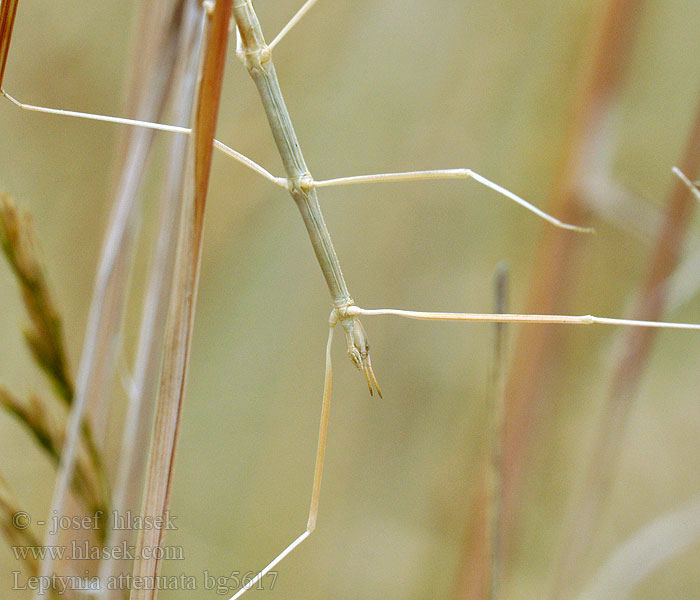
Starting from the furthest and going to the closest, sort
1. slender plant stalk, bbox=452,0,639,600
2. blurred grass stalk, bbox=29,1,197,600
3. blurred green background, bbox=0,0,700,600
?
blurred green background, bbox=0,0,700,600
slender plant stalk, bbox=452,0,639,600
blurred grass stalk, bbox=29,1,197,600

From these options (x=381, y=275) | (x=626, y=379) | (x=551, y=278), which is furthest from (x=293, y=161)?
(x=381, y=275)

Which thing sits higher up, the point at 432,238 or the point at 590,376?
the point at 432,238

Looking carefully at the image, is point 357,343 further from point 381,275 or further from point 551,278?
point 381,275

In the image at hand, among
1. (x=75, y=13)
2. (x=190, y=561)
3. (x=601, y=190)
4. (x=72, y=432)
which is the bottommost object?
(x=190, y=561)

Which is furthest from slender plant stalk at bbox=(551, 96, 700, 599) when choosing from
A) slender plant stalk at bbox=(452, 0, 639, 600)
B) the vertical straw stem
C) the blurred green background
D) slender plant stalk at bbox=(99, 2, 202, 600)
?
the vertical straw stem

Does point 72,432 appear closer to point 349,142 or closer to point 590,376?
point 349,142

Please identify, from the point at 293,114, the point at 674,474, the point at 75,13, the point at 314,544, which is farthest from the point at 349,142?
the point at 674,474

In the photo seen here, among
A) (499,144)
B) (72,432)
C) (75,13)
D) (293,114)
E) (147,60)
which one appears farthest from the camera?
(499,144)

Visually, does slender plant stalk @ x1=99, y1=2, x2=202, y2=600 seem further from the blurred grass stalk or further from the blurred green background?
the blurred green background
